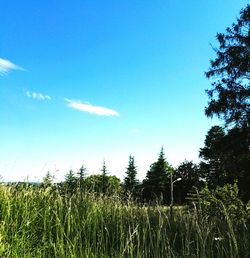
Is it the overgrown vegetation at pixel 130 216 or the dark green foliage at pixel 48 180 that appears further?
the dark green foliage at pixel 48 180

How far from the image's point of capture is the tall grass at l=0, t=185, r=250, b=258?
433cm

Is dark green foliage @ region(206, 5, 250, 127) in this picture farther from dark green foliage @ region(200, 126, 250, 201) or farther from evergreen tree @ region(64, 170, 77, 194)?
evergreen tree @ region(64, 170, 77, 194)

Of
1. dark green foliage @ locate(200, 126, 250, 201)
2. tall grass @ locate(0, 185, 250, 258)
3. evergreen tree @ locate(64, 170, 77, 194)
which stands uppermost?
dark green foliage @ locate(200, 126, 250, 201)

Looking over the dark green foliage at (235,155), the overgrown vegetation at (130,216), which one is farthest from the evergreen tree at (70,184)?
the dark green foliage at (235,155)

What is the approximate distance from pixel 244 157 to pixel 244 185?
221 centimetres

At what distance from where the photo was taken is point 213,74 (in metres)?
22.6

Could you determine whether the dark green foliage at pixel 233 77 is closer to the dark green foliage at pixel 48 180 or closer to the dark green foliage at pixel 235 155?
the dark green foliage at pixel 235 155

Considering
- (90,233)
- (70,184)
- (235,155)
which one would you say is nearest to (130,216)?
(90,233)

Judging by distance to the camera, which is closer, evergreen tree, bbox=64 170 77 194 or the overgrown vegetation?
the overgrown vegetation

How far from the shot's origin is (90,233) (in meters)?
5.31

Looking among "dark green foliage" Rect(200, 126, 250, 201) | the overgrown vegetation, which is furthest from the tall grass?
"dark green foliage" Rect(200, 126, 250, 201)

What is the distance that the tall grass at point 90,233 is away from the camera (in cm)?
433

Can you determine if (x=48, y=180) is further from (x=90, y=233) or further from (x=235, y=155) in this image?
(x=235, y=155)

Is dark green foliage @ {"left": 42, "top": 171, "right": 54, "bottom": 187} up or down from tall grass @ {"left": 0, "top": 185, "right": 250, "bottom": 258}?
up
